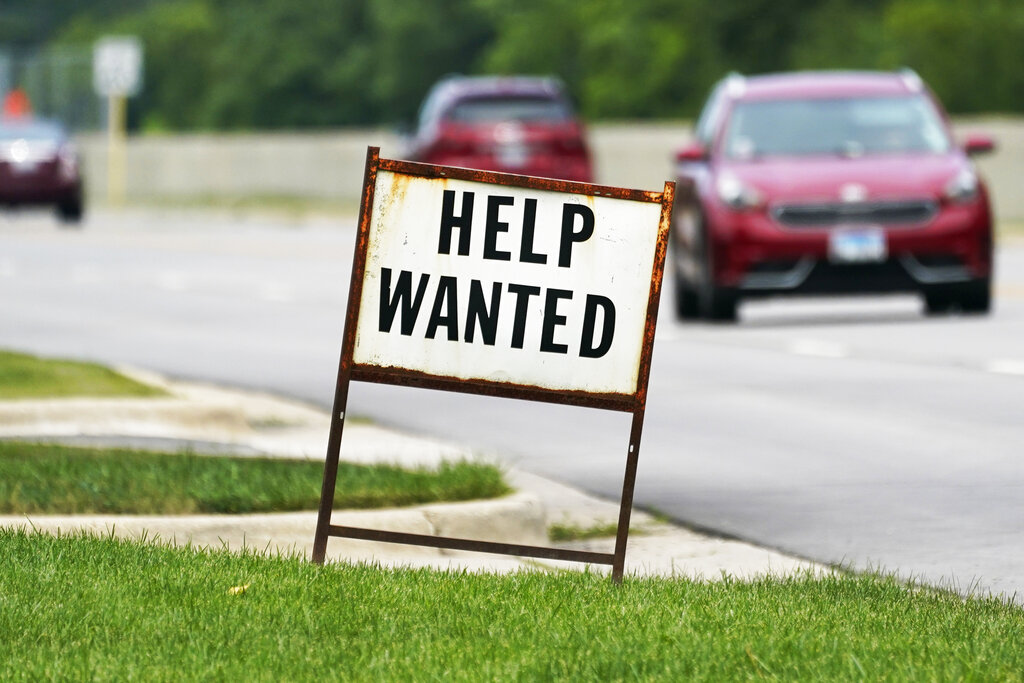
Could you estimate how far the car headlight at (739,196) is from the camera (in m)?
16.9

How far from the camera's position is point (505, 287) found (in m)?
6.65

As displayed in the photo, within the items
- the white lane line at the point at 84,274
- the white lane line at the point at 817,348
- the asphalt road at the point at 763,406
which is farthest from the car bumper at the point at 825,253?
the white lane line at the point at 84,274

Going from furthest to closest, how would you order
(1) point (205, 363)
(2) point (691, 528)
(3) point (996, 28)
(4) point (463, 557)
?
(3) point (996, 28)
(1) point (205, 363)
(2) point (691, 528)
(4) point (463, 557)

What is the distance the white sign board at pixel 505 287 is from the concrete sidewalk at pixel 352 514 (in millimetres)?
836

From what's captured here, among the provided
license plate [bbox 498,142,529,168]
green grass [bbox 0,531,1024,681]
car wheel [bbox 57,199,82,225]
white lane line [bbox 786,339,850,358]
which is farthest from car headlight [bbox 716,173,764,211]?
car wheel [bbox 57,199,82,225]

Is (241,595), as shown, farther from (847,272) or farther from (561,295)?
(847,272)

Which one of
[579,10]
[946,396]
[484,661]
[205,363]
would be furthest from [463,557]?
[579,10]

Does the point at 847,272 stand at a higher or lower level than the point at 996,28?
lower

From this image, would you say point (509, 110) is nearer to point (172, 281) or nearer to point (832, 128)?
point (172, 281)

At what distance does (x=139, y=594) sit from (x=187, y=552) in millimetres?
798

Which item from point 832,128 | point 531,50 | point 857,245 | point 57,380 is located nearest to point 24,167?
point 832,128

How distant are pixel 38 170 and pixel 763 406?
27.5m

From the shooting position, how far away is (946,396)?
12.5m

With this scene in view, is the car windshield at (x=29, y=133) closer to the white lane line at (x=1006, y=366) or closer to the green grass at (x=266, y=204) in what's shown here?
the green grass at (x=266, y=204)
